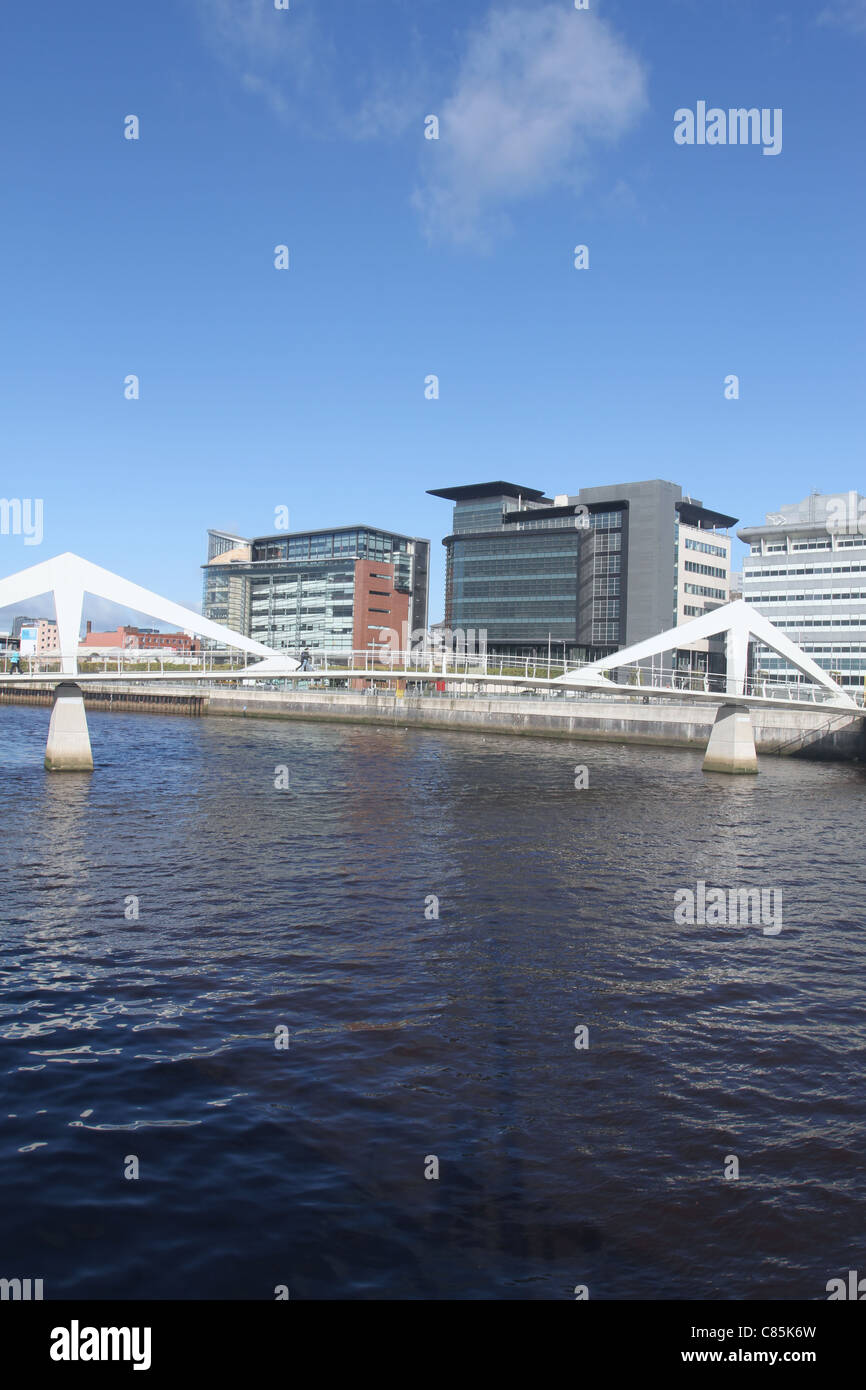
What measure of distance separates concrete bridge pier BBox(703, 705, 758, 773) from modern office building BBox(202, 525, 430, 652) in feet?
366

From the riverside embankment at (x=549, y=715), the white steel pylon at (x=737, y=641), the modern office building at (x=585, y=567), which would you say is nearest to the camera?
the white steel pylon at (x=737, y=641)

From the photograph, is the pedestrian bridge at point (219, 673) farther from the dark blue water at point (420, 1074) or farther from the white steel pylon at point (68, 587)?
the dark blue water at point (420, 1074)

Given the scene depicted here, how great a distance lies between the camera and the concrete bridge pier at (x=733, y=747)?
48.6m

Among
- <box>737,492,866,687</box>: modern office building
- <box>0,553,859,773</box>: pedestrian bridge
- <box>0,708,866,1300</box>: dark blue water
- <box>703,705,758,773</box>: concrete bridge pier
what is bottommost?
<box>0,708,866,1300</box>: dark blue water

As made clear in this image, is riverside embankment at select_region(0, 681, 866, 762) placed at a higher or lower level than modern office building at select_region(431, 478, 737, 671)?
lower

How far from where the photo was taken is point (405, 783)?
129ft

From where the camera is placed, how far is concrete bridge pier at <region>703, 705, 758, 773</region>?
159 ft

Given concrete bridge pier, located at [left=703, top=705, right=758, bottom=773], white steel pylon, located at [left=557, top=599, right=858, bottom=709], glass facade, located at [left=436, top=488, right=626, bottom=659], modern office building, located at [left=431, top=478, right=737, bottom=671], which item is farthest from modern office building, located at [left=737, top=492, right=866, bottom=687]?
concrete bridge pier, located at [left=703, top=705, right=758, bottom=773]

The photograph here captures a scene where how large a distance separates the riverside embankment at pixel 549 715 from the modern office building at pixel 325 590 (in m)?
70.3

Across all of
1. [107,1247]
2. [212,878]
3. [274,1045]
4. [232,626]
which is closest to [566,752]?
[212,878]

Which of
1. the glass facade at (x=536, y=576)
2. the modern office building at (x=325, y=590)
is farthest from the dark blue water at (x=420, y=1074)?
the modern office building at (x=325, y=590)

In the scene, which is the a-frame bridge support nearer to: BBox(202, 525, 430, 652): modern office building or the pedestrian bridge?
the pedestrian bridge
